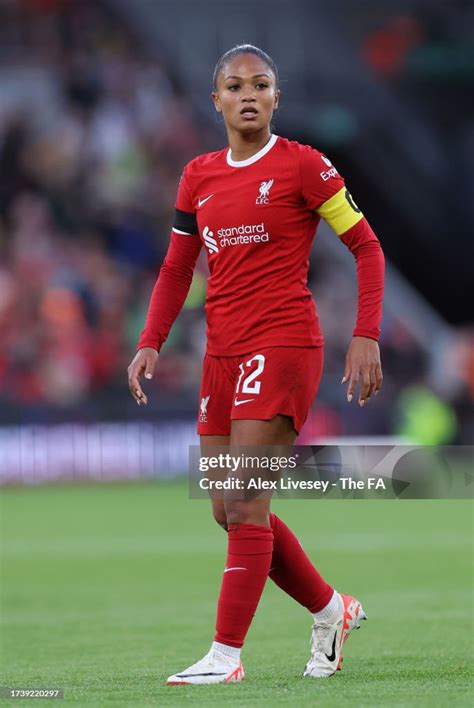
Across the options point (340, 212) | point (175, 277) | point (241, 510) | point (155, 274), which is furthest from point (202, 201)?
point (155, 274)

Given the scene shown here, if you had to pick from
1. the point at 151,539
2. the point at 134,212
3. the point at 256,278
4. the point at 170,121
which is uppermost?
the point at 170,121

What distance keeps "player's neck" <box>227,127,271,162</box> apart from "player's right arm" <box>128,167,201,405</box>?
0.27m

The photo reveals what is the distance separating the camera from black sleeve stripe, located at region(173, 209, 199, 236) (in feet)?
19.3

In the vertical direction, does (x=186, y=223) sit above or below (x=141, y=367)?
above

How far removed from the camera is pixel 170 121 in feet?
66.4

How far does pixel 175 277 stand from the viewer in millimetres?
5988

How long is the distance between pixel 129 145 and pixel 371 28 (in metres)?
4.47

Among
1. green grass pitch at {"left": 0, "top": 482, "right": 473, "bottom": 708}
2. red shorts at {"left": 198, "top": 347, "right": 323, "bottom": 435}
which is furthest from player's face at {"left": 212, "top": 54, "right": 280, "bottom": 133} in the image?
green grass pitch at {"left": 0, "top": 482, "right": 473, "bottom": 708}

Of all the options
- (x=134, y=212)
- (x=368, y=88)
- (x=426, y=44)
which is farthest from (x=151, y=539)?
(x=426, y=44)

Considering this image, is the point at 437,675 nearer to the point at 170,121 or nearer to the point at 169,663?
the point at 169,663

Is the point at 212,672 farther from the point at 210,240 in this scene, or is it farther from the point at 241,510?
the point at 210,240

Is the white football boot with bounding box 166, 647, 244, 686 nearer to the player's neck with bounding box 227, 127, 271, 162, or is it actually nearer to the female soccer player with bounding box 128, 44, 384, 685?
the female soccer player with bounding box 128, 44, 384, 685

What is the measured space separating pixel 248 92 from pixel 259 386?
1.09 metres

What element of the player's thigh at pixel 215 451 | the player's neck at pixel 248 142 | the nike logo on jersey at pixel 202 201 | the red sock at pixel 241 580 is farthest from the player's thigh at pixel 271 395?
the player's neck at pixel 248 142
